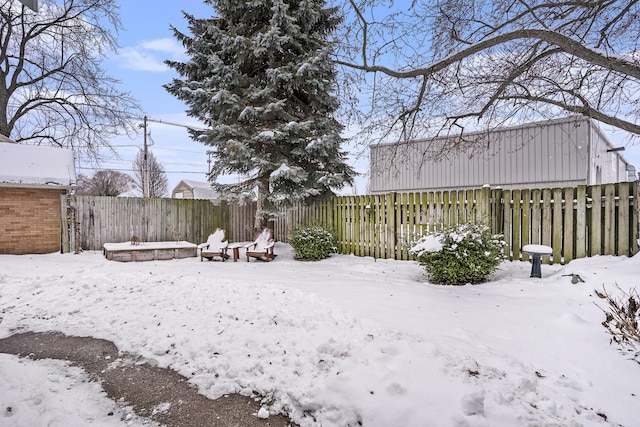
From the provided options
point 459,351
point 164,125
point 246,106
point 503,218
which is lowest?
point 459,351

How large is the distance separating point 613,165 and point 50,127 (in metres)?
26.7

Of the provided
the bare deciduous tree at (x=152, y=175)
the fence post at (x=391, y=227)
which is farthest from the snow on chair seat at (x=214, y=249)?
the bare deciduous tree at (x=152, y=175)

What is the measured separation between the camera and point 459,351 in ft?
9.02

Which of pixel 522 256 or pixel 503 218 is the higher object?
pixel 503 218

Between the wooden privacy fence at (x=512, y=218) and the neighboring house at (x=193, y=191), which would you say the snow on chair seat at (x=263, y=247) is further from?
the neighboring house at (x=193, y=191)

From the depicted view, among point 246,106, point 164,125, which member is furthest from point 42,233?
point 164,125

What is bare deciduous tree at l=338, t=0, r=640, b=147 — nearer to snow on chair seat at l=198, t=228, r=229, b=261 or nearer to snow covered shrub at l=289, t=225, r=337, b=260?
snow covered shrub at l=289, t=225, r=337, b=260

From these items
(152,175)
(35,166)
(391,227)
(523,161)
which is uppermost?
(152,175)

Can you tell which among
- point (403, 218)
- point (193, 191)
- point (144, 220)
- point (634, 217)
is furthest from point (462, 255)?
point (193, 191)

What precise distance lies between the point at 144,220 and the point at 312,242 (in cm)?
617

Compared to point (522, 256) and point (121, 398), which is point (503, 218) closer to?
point (522, 256)

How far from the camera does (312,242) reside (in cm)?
894

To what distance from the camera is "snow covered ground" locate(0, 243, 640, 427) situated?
213 centimetres

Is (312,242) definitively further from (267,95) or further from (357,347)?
(357,347)
